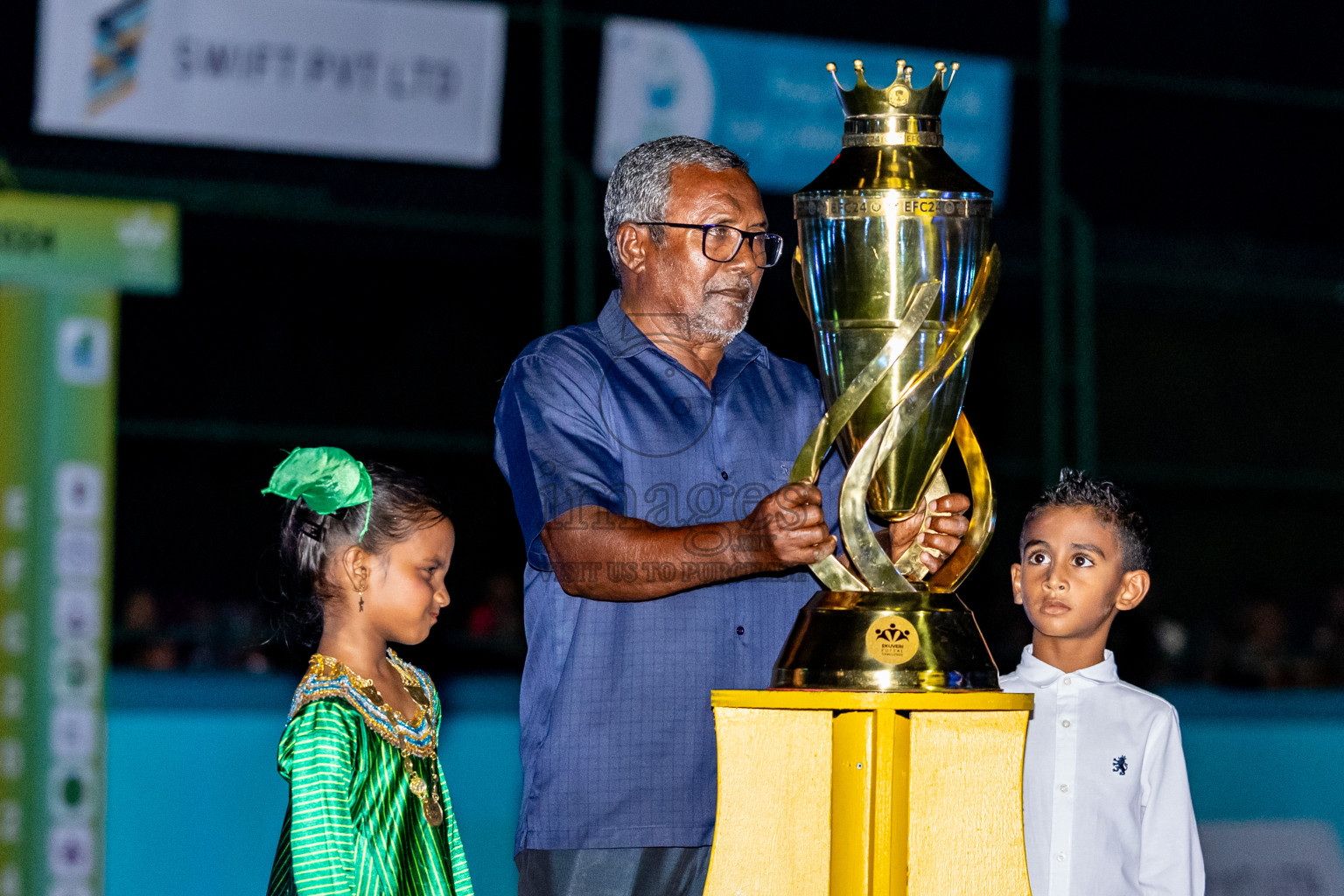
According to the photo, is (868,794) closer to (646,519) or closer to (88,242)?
(646,519)

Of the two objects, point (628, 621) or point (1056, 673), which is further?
point (1056, 673)

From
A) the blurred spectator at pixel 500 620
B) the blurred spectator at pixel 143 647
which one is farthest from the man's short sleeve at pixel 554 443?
the blurred spectator at pixel 500 620

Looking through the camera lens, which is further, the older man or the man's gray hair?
the man's gray hair

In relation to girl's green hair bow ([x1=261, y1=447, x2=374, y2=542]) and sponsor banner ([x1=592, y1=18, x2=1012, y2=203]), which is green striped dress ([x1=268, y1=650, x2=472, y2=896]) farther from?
sponsor banner ([x1=592, y1=18, x2=1012, y2=203])

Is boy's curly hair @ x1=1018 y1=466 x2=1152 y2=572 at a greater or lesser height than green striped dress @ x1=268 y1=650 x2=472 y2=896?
greater

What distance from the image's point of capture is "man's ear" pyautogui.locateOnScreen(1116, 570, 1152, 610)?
2146 millimetres

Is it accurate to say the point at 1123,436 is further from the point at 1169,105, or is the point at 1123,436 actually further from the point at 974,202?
the point at 974,202

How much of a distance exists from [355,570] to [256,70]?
3.97 meters

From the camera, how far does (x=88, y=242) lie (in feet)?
15.1

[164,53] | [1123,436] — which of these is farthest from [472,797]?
[1123,436]

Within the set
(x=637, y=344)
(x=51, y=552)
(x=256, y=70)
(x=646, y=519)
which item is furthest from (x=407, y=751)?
(x=256, y=70)

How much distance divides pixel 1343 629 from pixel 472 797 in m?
3.72

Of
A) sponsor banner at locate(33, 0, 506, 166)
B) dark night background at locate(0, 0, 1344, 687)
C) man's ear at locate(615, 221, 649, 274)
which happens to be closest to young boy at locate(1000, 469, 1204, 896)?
man's ear at locate(615, 221, 649, 274)

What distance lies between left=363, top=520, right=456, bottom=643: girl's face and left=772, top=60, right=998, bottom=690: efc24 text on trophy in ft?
1.84
